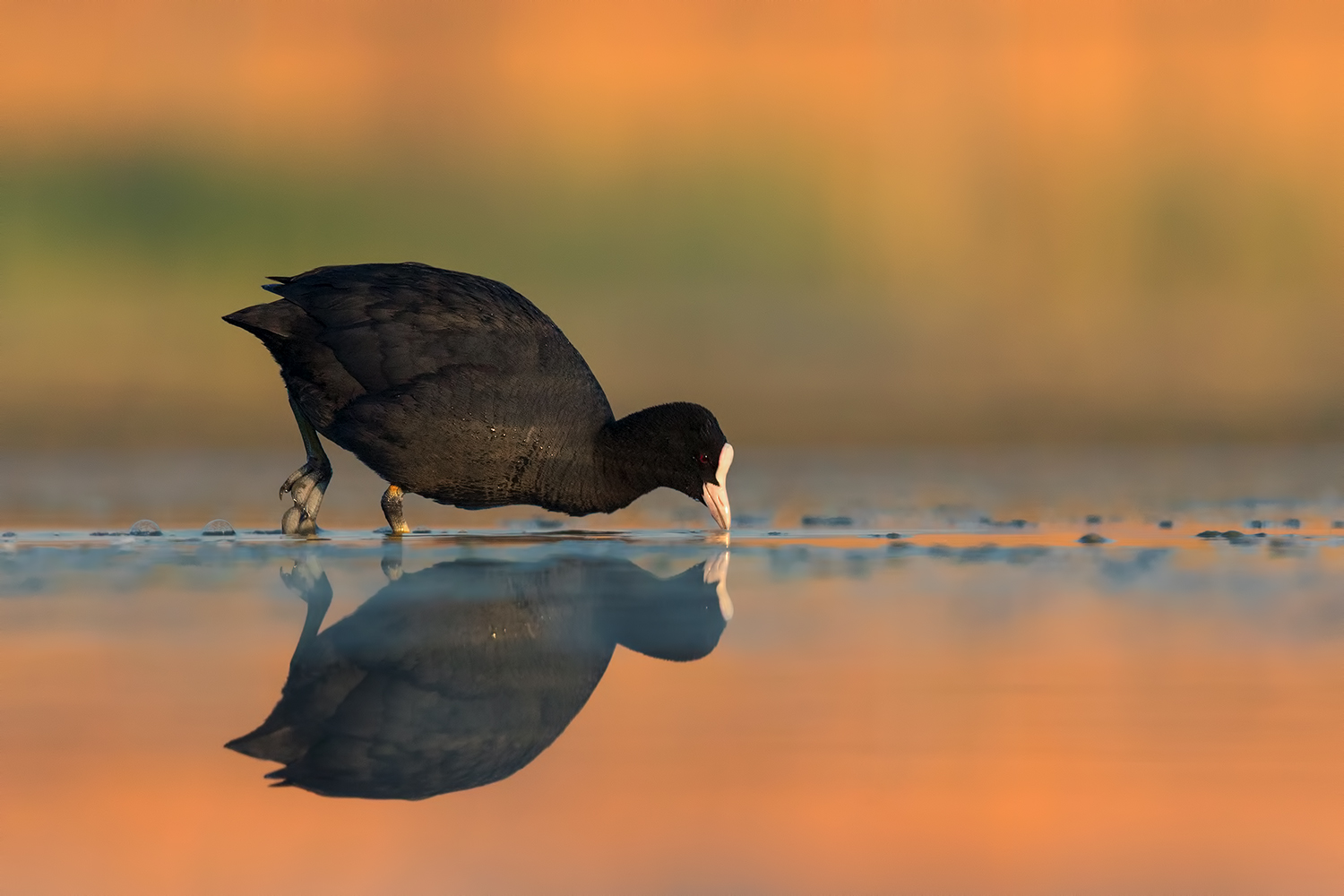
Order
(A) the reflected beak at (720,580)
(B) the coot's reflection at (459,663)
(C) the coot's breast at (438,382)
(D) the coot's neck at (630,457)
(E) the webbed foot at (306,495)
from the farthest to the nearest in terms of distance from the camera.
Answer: (D) the coot's neck at (630,457), (E) the webbed foot at (306,495), (C) the coot's breast at (438,382), (A) the reflected beak at (720,580), (B) the coot's reflection at (459,663)

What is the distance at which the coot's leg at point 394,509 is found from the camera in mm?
8461

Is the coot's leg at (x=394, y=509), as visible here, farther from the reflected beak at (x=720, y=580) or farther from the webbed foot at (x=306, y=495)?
the reflected beak at (x=720, y=580)

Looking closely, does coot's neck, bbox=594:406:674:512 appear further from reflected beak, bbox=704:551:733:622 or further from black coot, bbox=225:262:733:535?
reflected beak, bbox=704:551:733:622

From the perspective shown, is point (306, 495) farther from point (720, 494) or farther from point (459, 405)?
point (720, 494)

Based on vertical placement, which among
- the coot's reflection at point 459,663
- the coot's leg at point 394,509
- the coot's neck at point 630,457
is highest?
the coot's neck at point 630,457

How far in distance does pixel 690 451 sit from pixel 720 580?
1.94 m

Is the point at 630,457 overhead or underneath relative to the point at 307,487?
overhead

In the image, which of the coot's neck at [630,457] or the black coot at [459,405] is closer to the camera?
the black coot at [459,405]

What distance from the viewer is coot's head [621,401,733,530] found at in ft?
27.9

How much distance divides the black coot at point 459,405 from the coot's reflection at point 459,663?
4.26 ft

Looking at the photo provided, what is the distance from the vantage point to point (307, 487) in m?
8.65

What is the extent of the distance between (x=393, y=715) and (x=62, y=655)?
4.62 feet

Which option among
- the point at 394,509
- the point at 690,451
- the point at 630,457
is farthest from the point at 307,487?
the point at 690,451

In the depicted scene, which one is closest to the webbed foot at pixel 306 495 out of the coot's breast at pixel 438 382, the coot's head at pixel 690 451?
the coot's breast at pixel 438 382
